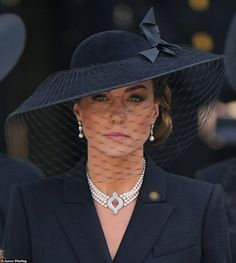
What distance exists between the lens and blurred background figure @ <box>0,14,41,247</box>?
213 centimetres

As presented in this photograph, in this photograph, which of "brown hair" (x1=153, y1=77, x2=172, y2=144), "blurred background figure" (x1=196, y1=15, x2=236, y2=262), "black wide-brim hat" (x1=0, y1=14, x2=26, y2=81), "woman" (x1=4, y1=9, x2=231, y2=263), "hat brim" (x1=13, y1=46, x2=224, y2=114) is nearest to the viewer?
"hat brim" (x1=13, y1=46, x2=224, y2=114)

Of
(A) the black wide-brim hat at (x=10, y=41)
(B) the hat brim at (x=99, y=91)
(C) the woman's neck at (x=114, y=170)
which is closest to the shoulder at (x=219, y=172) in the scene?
(B) the hat brim at (x=99, y=91)

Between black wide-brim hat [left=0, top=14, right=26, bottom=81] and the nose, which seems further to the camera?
black wide-brim hat [left=0, top=14, right=26, bottom=81]

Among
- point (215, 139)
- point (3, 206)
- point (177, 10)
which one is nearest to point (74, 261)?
point (3, 206)

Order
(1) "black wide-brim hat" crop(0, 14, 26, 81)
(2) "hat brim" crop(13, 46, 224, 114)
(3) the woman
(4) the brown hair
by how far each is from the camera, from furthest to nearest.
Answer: (1) "black wide-brim hat" crop(0, 14, 26, 81), (4) the brown hair, (3) the woman, (2) "hat brim" crop(13, 46, 224, 114)

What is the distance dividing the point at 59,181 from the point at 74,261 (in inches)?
9.0

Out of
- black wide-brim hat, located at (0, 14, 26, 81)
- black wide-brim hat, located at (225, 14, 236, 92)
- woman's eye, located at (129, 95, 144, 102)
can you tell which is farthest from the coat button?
black wide-brim hat, located at (0, 14, 26, 81)

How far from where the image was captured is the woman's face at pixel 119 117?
1521 millimetres

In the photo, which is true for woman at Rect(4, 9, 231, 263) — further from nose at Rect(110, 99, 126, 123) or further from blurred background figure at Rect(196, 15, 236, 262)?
blurred background figure at Rect(196, 15, 236, 262)

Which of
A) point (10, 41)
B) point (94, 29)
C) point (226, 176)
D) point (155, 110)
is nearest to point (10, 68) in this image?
point (10, 41)

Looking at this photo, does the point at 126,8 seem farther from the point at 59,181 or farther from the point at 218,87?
the point at 59,181

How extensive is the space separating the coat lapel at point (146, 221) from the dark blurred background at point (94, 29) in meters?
0.55

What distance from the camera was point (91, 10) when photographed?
2207 mm

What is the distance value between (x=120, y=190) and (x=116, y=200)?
0.09 ft
